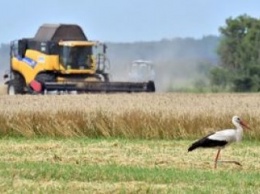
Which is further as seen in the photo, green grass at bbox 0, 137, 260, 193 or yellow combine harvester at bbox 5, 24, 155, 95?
yellow combine harvester at bbox 5, 24, 155, 95

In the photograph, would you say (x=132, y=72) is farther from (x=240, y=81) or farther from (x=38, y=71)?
(x=240, y=81)

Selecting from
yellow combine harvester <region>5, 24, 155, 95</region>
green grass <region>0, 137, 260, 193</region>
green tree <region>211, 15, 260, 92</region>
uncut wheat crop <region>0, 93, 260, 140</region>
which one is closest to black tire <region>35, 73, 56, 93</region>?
yellow combine harvester <region>5, 24, 155, 95</region>

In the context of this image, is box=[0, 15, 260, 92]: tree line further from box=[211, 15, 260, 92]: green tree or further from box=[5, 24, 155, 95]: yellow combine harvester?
box=[5, 24, 155, 95]: yellow combine harvester

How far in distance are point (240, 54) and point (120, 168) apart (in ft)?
214

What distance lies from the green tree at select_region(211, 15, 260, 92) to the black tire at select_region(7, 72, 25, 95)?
30471mm

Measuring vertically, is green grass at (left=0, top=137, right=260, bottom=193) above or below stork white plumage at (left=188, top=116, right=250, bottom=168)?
below

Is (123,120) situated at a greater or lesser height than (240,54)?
lesser

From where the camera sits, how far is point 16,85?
46500mm

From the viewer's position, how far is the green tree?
251ft

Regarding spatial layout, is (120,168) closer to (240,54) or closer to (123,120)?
(123,120)

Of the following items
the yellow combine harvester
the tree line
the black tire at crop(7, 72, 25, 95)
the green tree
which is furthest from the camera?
the green tree

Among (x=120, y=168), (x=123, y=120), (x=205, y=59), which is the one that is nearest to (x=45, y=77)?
(x=123, y=120)

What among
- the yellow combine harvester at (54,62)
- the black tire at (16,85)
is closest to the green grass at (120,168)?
the yellow combine harvester at (54,62)

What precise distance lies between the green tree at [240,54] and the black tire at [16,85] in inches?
1200
